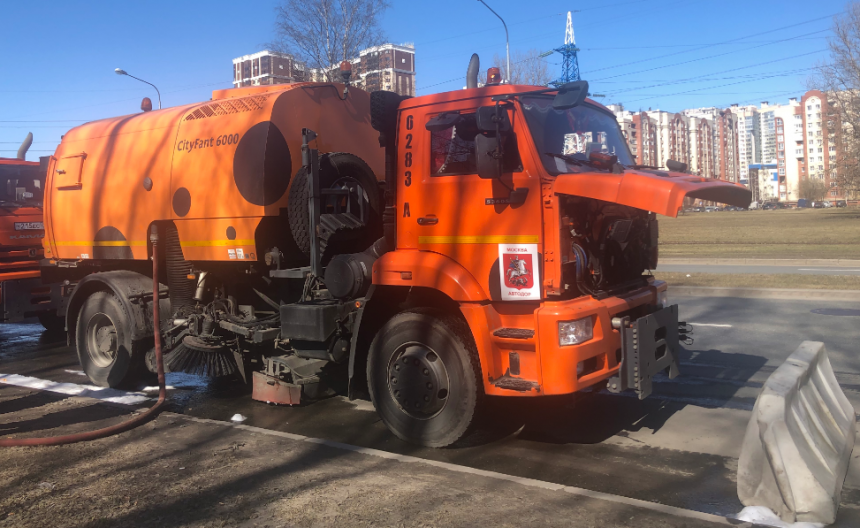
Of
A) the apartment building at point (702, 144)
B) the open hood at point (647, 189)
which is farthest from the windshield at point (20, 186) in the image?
the apartment building at point (702, 144)

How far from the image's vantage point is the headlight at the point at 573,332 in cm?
455

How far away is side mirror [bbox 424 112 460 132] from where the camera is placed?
5035mm

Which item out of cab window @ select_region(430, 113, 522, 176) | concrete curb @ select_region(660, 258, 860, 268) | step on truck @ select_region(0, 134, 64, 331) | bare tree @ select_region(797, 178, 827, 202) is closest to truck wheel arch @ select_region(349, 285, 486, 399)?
cab window @ select_region(430, 113, 522, 176)

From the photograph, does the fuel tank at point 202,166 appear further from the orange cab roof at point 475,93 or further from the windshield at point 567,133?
the windshield at point 567,133

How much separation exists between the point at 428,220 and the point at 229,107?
9.43ft

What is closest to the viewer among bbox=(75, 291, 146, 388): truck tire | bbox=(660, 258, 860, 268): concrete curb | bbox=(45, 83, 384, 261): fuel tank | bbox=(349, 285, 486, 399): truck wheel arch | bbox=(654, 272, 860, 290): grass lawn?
bbox=(349, 285, 486, 399): truck wheel arch

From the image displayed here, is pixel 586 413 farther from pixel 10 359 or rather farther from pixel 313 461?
pixel 10 359

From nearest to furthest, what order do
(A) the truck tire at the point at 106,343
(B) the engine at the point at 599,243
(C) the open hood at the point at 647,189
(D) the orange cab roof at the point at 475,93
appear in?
(C) the open hood at the point at 647,189 → (B) the engine at the point at 599,243 → (D) the orange cab roof at the point at 475,93 → (A) the truck tire at the point at 106,343

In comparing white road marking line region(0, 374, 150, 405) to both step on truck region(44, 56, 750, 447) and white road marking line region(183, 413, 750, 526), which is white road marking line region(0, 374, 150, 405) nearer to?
step on truck region(44, 56, 750, 447)

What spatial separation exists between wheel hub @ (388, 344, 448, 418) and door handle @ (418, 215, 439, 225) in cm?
99

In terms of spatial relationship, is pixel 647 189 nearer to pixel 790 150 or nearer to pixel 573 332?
pixel 573 332

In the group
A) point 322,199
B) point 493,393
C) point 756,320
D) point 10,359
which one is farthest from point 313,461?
point 756,320

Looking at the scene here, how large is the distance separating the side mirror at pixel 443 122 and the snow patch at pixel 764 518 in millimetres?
3241

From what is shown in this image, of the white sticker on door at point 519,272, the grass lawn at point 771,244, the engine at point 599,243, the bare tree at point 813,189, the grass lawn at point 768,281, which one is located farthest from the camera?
the bare tree at point 813,189
